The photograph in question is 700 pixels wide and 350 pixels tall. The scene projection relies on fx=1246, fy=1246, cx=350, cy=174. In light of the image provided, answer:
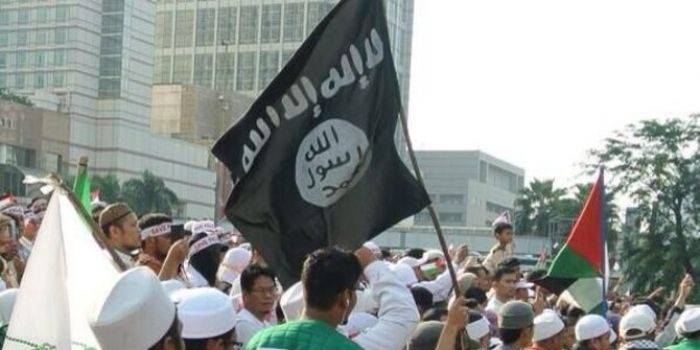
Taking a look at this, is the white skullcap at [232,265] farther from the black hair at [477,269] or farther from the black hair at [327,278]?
the black hair at [327,278]

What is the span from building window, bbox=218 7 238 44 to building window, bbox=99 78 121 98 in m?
25.9

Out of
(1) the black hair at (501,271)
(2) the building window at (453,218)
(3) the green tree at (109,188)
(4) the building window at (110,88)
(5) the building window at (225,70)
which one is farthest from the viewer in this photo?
(2) the building window at (453,218)

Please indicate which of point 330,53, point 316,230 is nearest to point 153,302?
point 316,230

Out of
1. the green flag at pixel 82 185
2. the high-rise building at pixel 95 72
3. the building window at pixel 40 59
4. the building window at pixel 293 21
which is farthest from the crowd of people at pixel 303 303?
the building window at pixel 293 21

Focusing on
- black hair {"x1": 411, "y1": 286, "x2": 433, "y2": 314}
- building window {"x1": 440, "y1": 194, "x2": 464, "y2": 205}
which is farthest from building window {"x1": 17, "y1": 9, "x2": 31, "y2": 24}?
black hair {"x1": 411, "y1": 286, "x2": 433, "y2": 314}

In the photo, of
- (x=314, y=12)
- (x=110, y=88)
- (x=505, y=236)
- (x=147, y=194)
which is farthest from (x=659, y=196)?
(x=314, y=12)

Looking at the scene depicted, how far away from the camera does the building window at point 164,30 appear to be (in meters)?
119

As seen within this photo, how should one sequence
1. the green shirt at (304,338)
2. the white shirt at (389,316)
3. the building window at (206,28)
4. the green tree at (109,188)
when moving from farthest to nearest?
1. the building window at (206,28)
2. the green tree at (109,188)
3. the white shirt at (389,316)
4. the green shirt at (304,338)

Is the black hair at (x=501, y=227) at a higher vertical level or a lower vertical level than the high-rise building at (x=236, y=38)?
lower

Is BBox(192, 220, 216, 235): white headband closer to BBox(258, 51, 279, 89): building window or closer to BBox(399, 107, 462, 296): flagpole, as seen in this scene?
BBox(399, 107, 462, 296): flagpole

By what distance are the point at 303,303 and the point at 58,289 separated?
40.6 inches

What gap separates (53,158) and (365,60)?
7716 cm

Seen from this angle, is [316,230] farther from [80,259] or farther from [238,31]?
[238,31]

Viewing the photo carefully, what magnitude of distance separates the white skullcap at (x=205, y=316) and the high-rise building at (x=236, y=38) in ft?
347
